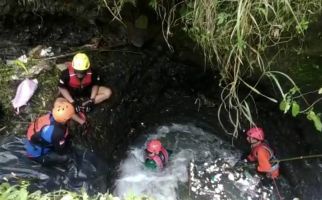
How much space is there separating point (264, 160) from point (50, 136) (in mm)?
2735

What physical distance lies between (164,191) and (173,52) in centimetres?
213

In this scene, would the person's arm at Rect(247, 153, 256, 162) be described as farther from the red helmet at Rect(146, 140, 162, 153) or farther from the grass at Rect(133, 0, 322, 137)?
the grass at Rect(133, 0, 322, 137)

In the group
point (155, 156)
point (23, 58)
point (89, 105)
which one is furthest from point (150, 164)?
point (23, 58)

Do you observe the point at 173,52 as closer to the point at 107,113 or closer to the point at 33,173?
the point at 107,113

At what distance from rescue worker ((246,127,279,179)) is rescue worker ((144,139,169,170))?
116cm

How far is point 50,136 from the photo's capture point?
4996 millimetres

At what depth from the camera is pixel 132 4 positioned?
20.0ft

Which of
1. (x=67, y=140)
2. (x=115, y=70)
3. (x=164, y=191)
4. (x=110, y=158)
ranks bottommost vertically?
(x=164, y=191)

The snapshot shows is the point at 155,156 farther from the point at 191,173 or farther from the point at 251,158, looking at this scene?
the point at 251,158

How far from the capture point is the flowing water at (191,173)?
19.3 feet

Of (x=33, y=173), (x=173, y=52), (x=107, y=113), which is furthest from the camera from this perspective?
(x=173, y=52)

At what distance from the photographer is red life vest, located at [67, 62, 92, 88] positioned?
19.1ft

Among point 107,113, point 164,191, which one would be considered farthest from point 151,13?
point 164,191

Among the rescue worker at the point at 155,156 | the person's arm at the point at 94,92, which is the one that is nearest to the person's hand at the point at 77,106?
the person's arm at the point at 94,92
